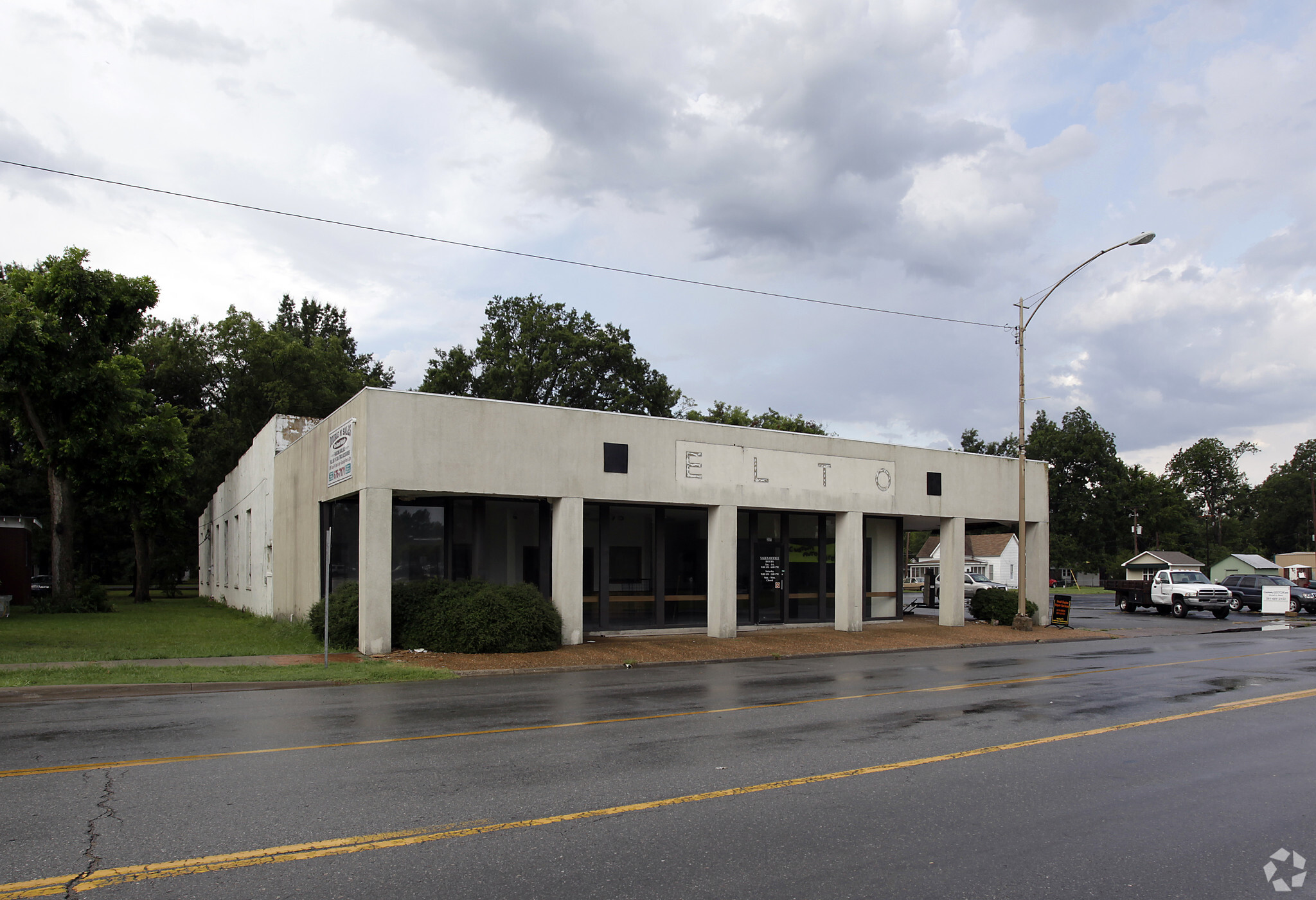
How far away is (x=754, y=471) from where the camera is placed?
910 inches

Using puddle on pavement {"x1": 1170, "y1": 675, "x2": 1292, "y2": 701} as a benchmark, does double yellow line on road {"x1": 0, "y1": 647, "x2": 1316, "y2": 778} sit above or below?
above

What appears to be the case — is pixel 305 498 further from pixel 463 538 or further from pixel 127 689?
pixel 127 689

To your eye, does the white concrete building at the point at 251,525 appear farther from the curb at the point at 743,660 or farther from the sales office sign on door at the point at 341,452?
the curb at the point at 743,660

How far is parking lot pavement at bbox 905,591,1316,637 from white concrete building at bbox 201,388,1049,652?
5.85 metres

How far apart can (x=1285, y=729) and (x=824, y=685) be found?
6.01 m

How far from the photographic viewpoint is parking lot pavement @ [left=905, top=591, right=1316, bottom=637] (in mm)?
29047

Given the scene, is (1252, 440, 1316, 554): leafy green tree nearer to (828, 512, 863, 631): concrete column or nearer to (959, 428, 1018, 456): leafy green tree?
(959, 428, 1018, 456): leafy green tree

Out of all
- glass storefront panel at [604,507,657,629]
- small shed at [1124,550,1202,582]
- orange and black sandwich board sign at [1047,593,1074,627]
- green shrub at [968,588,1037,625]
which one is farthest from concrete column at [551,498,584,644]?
small shed at [1124,550,1202,582]

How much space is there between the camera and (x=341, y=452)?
19.4 metres

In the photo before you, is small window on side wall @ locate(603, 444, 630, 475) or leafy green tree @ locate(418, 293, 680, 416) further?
leafy green tree @ locate(418, 293, 680, 416)

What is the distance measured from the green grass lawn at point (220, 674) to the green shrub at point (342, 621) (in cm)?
215

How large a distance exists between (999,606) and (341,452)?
2073cm

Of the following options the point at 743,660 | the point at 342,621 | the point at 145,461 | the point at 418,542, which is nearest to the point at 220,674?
the point at 342,621

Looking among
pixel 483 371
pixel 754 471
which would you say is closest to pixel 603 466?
pixel 754 471
